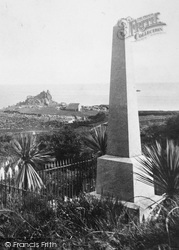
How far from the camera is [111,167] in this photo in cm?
471

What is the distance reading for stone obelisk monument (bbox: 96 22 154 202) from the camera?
4590 mm

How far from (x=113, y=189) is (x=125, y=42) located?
256cm

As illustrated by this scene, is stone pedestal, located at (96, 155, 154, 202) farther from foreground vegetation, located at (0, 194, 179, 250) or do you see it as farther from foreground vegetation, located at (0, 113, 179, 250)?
foreground vegetation, located at (0, 194, 179, 250)

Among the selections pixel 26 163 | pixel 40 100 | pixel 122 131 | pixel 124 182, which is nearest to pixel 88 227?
pixel 124 182

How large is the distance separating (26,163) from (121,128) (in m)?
3.10

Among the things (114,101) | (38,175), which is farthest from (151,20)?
(38,175)

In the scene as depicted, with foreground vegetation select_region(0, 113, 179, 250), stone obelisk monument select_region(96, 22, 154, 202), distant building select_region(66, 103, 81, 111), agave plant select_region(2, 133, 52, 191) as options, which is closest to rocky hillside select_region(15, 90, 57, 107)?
distant building select_region(66, 103, 81, 111)

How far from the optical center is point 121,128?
4734mm

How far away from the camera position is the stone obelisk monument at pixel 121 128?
459cm

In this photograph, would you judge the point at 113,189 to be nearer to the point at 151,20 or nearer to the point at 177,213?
the point at 177,213

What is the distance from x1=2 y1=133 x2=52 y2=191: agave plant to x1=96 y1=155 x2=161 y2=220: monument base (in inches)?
84.8

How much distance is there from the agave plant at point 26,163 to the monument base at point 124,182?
2.15 m

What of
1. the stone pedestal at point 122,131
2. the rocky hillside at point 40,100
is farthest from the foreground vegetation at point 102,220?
the rocky hillside at point 40,100

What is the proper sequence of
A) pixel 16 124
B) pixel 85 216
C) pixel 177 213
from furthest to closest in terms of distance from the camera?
pixel 16 124, pixel 85 216, pixel 177 213
